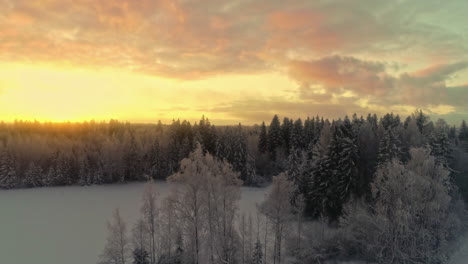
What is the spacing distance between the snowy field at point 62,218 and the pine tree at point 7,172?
3.04 metres

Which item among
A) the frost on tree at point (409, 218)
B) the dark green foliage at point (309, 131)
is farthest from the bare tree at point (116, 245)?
the dark green foliage at point (309, 131)

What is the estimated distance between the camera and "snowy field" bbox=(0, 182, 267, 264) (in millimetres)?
34844

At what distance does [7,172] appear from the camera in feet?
239

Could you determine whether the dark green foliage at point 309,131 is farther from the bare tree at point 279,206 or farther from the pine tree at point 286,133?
the bare tree at point 279,206

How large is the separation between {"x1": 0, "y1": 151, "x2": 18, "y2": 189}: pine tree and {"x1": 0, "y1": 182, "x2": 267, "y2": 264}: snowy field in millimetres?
3044

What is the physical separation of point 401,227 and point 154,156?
60760mm

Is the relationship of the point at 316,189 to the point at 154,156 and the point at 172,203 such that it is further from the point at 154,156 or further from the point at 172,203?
the point at 154,156

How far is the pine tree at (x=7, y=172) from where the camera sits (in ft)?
236

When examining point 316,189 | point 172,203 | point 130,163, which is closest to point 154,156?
point 130,163

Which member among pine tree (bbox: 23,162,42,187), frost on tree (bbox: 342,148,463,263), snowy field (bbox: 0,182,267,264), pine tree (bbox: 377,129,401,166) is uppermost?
pine tree (bbox: 377,129,401,166)

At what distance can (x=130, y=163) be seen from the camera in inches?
3093

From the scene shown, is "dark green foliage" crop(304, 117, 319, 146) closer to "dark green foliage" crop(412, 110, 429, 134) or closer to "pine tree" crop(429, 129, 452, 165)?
"dark green foliage" crop(412, 110, 429, 134)

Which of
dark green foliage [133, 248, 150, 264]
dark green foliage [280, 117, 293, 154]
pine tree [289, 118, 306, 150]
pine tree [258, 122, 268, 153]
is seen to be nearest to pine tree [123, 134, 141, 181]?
pine tree [258, 122, 268, 153]

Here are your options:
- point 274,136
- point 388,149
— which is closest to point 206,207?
point 388,149
